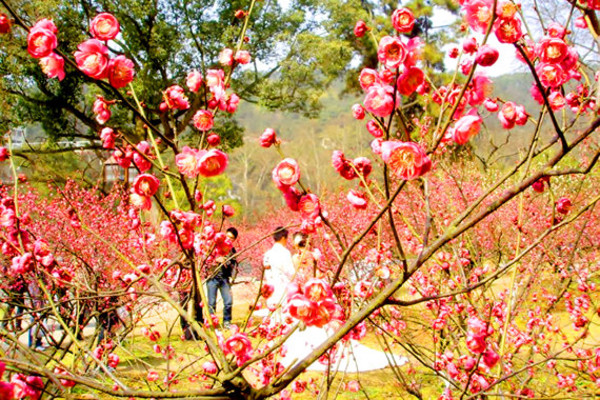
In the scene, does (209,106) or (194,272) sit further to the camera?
(209,106)

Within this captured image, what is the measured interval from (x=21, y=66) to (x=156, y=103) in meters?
3.30

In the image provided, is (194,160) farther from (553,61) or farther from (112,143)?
(553,61)

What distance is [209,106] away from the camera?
149 cm

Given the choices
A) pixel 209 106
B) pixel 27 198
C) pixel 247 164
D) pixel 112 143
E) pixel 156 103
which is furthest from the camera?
pixel 247 164

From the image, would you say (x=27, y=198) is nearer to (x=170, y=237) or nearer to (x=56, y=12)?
(x=56, y=12)

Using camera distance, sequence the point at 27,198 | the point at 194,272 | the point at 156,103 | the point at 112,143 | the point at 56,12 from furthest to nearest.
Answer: the point at 156,103 < the point at 56,12 < the point at 27,198 < the point at 112,143 < the point at 194,272

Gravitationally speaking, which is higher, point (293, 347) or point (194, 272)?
point (293, 347)

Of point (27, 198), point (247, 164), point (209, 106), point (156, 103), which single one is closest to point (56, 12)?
point (156, 103)

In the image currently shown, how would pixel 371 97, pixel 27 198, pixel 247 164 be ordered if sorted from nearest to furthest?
pixel 371 97
pixel 27 198
pixel 247 164

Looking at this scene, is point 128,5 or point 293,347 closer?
point 293,347

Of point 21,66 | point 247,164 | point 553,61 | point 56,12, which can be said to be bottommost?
point 553,61

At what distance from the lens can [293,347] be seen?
478cm

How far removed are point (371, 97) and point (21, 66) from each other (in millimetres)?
13137

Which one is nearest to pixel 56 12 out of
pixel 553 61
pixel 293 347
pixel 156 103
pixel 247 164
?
pixel 156 103
